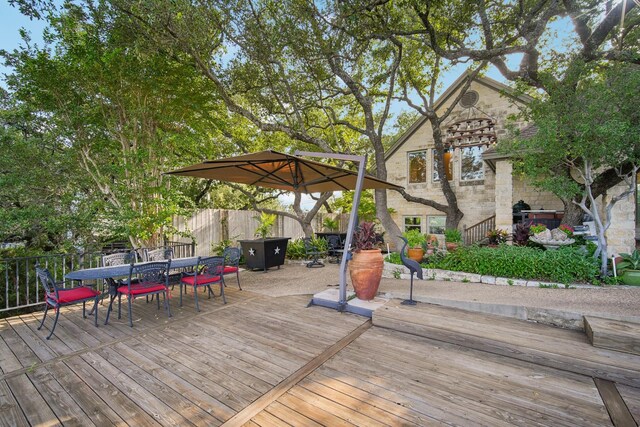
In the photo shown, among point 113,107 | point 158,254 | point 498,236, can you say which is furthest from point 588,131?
point 113,107

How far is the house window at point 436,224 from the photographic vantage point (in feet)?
41.4

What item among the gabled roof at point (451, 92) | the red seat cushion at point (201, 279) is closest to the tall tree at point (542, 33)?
the gabled roof at point (451, 92)

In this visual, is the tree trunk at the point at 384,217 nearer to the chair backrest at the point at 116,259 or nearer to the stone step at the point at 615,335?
the stone step at the point at 615,335

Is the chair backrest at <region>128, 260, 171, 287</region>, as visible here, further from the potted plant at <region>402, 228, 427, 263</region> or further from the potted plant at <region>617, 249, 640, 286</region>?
the potted plant at <region>617, 249, 640, 286</region>

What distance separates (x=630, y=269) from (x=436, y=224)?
7.51 meters

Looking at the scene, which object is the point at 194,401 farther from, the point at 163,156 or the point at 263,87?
the point at 263,87

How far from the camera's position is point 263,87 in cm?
947

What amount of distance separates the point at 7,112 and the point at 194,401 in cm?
836

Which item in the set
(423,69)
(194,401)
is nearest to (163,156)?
(194,401)

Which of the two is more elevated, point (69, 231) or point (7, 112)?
point (7, 112)

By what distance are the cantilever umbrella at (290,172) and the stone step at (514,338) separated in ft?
3.60

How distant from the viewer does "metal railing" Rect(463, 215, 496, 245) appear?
10.7 meters

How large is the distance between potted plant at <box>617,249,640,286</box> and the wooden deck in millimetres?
3041

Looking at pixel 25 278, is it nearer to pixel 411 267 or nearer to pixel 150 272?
pixel 150 272
